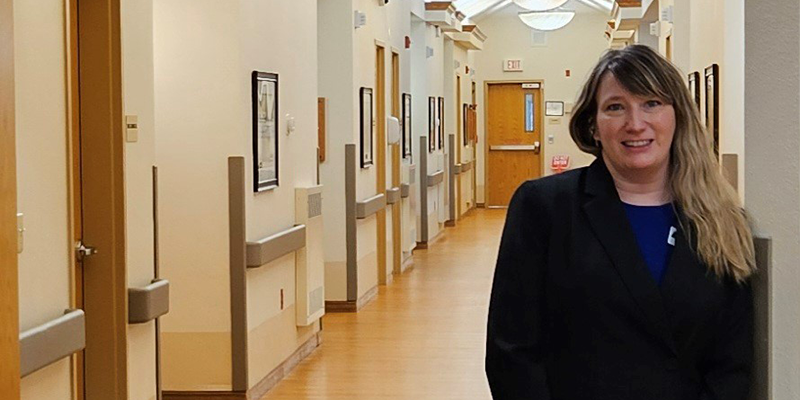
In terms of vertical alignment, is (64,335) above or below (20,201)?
below

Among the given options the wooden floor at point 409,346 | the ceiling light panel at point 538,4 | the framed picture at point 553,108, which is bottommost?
the wooden floor at point 409,346

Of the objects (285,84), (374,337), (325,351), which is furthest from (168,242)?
(374,337)

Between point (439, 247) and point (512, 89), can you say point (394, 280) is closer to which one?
point (439, 247)

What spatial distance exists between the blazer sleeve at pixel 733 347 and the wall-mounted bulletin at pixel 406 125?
1176 cm

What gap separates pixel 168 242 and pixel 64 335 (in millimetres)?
2580

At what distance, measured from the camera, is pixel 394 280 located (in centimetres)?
1316

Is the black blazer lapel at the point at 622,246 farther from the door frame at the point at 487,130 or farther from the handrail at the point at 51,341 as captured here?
the door frame at the point at 487,130

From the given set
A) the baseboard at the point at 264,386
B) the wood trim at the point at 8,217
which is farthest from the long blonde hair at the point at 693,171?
the baseboard at the point at 264,386

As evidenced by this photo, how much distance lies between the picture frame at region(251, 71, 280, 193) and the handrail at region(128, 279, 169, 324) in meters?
1.75

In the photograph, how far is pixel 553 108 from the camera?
2462 cm

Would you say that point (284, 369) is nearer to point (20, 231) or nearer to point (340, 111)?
point (340, 111)

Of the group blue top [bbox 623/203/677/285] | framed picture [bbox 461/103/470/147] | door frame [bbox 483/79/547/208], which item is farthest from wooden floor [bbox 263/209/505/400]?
door frame [bbox 483/79/547/208]

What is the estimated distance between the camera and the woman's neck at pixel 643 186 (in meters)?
2.45

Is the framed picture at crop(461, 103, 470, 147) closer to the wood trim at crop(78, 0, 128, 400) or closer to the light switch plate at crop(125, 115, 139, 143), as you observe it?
the light switch plate at crop(125, 115, 139, 143)
